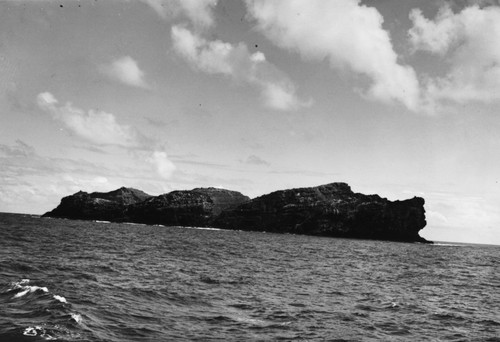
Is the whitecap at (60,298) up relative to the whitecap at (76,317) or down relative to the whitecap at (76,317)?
up

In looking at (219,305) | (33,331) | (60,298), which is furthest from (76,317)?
(219,305)

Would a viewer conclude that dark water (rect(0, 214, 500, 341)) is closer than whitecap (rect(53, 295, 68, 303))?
Yes

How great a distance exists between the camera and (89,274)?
100 feet

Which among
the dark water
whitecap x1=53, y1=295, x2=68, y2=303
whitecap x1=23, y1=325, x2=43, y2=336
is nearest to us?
whitecap x1=23, y1=325, x2=43, y2=336

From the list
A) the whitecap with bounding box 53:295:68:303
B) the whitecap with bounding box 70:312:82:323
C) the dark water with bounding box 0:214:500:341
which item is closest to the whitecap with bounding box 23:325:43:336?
the dark water with bounding box 0:214:500:341

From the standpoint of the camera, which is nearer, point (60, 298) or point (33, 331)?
point (33, 331)

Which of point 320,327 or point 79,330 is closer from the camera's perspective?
point 79,330

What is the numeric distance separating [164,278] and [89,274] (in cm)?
558

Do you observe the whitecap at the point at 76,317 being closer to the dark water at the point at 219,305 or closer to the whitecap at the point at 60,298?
the dark water at the point at 219,305

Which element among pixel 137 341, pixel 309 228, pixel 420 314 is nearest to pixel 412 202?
pixel 309 228

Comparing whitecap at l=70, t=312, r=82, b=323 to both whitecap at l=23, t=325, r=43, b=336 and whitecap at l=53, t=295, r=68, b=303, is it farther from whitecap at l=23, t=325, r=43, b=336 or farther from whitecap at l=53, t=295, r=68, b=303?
whitecap at l=53, t=295, r=68, b=303

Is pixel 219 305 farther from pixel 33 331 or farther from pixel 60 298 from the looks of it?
pixel 33 331

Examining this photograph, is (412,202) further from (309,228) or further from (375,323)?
(375,323)

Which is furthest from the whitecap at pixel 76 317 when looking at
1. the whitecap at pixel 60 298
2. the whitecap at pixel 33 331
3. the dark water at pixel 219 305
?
the whitecap at pixel 60 298
